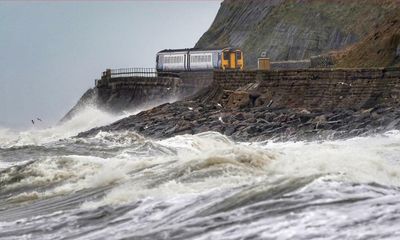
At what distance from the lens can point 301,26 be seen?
64688 millimetres

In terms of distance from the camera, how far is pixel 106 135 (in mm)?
32062

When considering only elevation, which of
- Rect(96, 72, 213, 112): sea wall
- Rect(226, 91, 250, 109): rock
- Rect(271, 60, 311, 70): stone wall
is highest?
Rect(271, 60, 311, 70): stone wall

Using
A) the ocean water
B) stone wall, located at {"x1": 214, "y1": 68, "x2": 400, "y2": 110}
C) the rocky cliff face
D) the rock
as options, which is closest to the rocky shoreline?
the rock

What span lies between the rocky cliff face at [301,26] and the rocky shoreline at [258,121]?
22.1m

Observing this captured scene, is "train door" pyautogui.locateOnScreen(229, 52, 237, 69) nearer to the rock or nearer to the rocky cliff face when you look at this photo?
the rocky cliff face

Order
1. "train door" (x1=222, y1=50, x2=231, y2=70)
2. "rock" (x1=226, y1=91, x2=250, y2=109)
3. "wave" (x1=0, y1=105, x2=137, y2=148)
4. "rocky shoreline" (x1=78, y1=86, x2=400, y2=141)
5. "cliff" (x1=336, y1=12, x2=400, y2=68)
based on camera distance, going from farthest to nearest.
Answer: "train door" (x1=222, y1=50, x2=231, y2=70) < "wave" (x1=0, y1=105, x2=137, y2=148) < "cliff" (x1=336, y1=12, x2=400, y2=68) < "rock" (x1=226, y1=91, x2=250, y2=109) < "rocky shoreline" (x1=78, y1=86, x2=400, y2=141)

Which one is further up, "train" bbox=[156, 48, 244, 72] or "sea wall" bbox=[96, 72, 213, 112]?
"train" bbox=[156, 48, 244, 72]

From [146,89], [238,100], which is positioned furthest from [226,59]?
[238,100]

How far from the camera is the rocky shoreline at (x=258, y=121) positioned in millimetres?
27672

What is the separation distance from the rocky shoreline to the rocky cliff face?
22.1 metres

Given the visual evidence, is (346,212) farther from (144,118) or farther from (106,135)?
(144,118)

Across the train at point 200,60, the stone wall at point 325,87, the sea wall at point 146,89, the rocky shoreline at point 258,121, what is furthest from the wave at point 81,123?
the stone wall at point 325,87

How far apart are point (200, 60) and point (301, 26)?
12.8 metres

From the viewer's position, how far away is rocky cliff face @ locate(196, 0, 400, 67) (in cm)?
6041
